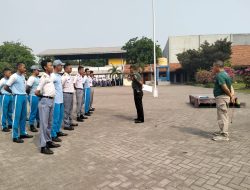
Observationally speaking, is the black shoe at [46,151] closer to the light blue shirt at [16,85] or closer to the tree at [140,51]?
the light blue shirt at [16,85]

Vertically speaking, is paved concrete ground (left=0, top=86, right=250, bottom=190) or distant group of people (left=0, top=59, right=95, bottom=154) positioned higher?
distant group of people (left=0, top=59, right=95, bottom=154)

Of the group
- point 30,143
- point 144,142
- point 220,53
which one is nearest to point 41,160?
point 30,143

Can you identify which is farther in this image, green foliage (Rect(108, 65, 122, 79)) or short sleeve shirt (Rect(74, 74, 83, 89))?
green foliage (Rect(108, 65, 122, 79))

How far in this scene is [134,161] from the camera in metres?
4.67

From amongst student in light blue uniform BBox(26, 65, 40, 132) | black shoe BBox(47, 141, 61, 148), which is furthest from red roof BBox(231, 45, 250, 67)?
black shoe BBox(47, 141, 61, 148)

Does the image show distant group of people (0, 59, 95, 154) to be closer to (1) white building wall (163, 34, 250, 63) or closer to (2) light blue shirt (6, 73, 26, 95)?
(2) light blue shirt (6, 73, 26, 95)

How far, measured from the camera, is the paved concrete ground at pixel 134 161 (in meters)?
3.77

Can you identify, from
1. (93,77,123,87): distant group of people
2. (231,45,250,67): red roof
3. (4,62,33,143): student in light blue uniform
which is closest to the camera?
(4,62,33,143): student in light blue uniform

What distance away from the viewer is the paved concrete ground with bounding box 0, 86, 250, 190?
12.4ft

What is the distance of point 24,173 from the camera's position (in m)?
4.23

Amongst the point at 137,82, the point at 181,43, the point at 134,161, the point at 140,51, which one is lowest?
the point at 134,161

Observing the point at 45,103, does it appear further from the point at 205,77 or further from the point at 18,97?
the point at 205,77

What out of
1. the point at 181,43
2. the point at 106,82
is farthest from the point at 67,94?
the point at 181,43

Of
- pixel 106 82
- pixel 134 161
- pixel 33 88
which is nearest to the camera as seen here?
pixel 134 161
